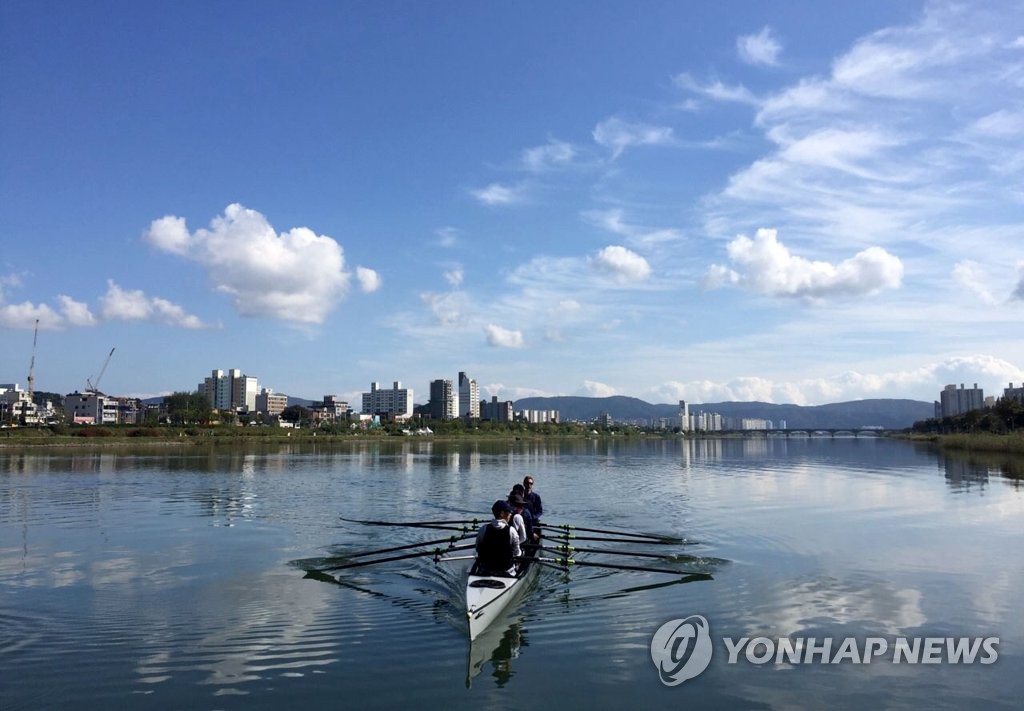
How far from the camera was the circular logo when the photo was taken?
9453 millimetres

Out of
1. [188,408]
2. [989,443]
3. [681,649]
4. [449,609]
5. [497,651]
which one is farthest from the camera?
[188,408]

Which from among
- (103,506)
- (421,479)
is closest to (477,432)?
(421,479)

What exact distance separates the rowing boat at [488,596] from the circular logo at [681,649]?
258 centimetres

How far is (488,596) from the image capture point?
37.4ft

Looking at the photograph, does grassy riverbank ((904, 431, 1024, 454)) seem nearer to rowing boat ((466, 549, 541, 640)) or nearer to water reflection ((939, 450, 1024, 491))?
water reflection ((939, 450, 1024, 491))

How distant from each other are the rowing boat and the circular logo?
2.58 metres

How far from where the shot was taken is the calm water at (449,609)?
28.6 feet

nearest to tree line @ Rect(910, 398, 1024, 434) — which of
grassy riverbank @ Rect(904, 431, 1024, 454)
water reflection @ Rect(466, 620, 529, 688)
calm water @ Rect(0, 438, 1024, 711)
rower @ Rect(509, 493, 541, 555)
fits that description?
grassy riverbank @ Rect(904, 431, 1024, 454)

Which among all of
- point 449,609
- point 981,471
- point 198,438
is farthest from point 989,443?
point 198,438

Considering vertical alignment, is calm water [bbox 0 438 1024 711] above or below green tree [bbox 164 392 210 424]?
below

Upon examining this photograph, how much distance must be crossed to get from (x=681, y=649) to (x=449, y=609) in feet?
13.9

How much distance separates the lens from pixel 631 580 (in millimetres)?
14883

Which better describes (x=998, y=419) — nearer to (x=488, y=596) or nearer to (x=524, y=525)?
(x=524, y=525)

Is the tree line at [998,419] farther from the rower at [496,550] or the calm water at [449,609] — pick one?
the rower at [496,550]
